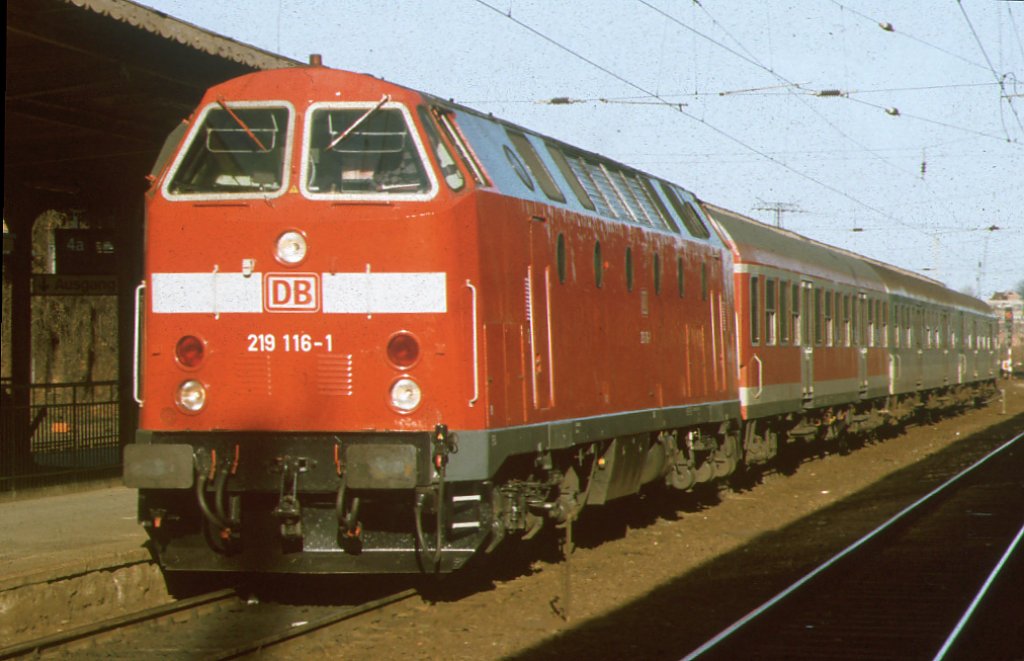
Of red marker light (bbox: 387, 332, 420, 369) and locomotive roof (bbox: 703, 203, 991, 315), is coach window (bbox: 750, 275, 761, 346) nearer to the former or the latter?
locomotive roof (bbox: 703, 203, 991, 315)

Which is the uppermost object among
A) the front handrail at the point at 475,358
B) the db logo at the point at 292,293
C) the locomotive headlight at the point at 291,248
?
the locomotive headlight at the point at 291,248

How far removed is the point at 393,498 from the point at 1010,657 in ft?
12.8

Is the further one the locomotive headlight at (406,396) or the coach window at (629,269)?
the coach window at (629,269)

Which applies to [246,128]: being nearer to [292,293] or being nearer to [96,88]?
[292,293]

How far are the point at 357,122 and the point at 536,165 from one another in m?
2.04

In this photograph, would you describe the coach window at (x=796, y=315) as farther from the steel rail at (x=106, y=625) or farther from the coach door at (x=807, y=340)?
the steel rail at (x=106, y=625)

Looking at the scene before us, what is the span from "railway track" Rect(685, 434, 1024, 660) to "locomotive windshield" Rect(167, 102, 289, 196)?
4.04 m

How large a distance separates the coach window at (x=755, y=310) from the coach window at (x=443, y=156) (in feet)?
33.2

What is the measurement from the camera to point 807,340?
22.2 m

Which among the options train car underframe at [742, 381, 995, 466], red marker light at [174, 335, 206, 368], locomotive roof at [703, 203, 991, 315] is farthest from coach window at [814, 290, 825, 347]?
red marker light at [174, 335, 206, 368]

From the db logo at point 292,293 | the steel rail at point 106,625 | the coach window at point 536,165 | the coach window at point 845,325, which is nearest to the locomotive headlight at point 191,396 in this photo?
the db logo at point 292,293

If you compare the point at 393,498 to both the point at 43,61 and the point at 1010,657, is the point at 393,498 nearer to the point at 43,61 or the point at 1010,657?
the point at 1010,657

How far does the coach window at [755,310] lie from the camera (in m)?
18.9

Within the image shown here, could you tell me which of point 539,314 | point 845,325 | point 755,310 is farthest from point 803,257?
point 539,314
